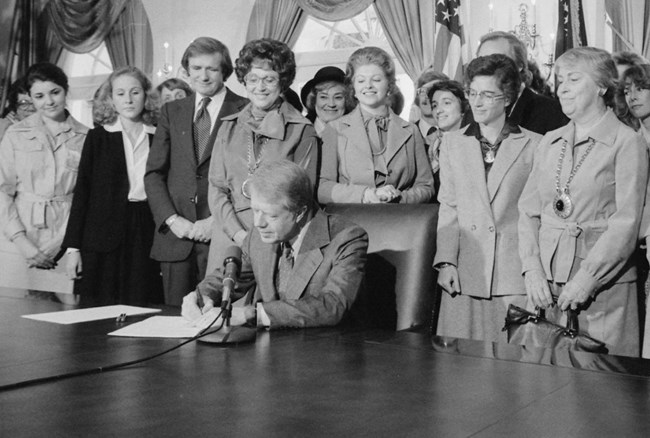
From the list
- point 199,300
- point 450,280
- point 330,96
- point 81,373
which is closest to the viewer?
point 81,373

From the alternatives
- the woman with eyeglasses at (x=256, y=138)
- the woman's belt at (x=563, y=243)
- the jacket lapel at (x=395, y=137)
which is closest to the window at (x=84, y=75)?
the woman with eyeglasses at (x=256, y=138)

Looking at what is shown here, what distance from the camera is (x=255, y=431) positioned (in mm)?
1090

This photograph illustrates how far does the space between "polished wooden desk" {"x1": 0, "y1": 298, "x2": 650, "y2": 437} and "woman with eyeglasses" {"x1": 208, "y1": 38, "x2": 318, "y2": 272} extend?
148 centimetres

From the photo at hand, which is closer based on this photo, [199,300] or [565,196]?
[199,300]

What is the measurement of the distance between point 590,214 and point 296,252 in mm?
996

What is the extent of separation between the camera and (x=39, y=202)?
4172 millimetres

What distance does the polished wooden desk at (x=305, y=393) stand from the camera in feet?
3.68

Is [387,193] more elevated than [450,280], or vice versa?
[387,193]

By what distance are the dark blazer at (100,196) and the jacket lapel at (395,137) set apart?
1.29 metres

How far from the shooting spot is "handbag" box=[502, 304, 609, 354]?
1921 millimetres

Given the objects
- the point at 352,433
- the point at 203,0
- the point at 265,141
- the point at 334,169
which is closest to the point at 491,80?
the point at 334,169

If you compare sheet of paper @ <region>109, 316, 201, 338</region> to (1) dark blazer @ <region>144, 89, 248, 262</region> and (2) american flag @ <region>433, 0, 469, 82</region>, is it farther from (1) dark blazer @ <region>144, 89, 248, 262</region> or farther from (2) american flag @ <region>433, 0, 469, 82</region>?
(2) american flag @ <region>433, 0, 469, 82</region>

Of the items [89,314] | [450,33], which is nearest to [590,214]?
[89,314]

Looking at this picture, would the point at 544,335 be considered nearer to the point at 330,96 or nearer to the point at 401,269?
the point at 401,269
